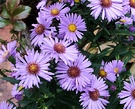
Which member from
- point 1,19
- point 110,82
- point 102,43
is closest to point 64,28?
point 110,82

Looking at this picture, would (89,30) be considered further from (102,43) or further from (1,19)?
(102,43)

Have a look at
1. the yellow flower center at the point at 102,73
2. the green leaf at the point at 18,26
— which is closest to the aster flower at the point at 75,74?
the yellow flower center at the point at 102,73

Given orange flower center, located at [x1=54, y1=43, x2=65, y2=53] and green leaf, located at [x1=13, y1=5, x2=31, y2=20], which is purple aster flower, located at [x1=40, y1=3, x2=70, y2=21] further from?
green leaf, located at [x1=13, y1=5, x2=31, y2=20]

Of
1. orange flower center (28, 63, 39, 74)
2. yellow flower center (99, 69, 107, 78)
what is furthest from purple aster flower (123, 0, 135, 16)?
orange flower center (28, 63, 39, 74)

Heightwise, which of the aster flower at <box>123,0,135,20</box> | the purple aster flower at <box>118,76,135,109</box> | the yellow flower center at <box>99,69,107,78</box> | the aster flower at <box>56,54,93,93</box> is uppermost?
the aster flower at <box>123,0,135,20</box>

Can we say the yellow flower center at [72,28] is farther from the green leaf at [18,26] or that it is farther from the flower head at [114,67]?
the green leaf at [18,26]

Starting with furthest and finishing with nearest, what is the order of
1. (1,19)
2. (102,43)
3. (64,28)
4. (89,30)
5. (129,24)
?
(102,43), (1,19), (129,24), (89,30), (64,28)
